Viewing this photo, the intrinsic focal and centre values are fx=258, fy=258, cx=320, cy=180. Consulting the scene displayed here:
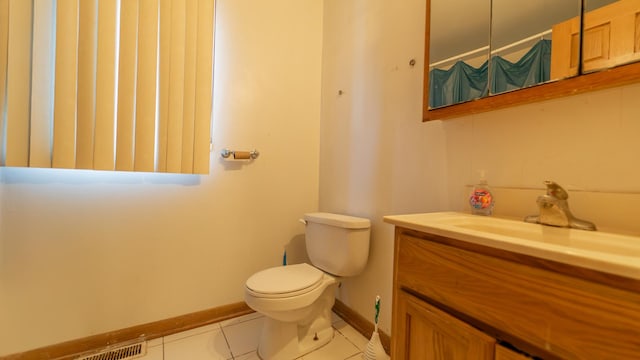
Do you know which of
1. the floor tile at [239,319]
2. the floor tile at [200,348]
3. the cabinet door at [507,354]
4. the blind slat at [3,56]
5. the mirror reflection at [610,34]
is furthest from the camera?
the floor tile at [239,319]

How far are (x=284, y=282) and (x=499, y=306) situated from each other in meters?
0.93

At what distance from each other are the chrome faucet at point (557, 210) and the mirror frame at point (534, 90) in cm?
27

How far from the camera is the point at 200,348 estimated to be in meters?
1.41

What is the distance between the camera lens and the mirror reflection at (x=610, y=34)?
0.66 meters

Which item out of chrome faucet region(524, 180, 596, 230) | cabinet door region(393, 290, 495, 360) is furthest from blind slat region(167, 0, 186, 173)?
chrome faucet region(524, 180, 596, 230)

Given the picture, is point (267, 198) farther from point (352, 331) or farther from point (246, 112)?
point (352, 331)

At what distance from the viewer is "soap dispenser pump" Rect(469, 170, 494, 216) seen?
94 cm

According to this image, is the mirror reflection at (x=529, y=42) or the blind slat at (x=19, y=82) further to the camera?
the blind slat at (x=19, y=82)

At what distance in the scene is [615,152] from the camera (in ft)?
2.35

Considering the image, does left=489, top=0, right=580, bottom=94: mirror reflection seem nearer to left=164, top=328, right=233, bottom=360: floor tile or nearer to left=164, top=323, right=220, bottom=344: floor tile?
left=164, top=328, right=233, bottom=360: floor tile

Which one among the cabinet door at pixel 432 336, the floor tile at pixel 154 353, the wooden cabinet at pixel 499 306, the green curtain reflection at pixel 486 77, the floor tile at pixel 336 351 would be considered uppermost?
the green curtain reflection at pixel 486 77

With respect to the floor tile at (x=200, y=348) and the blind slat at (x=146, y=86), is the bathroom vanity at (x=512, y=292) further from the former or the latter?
the blind slat at (x=146, y=86)

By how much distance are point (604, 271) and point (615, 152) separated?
501mm

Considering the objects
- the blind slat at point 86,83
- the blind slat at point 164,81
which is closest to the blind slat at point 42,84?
the blind slat at point 86,83
